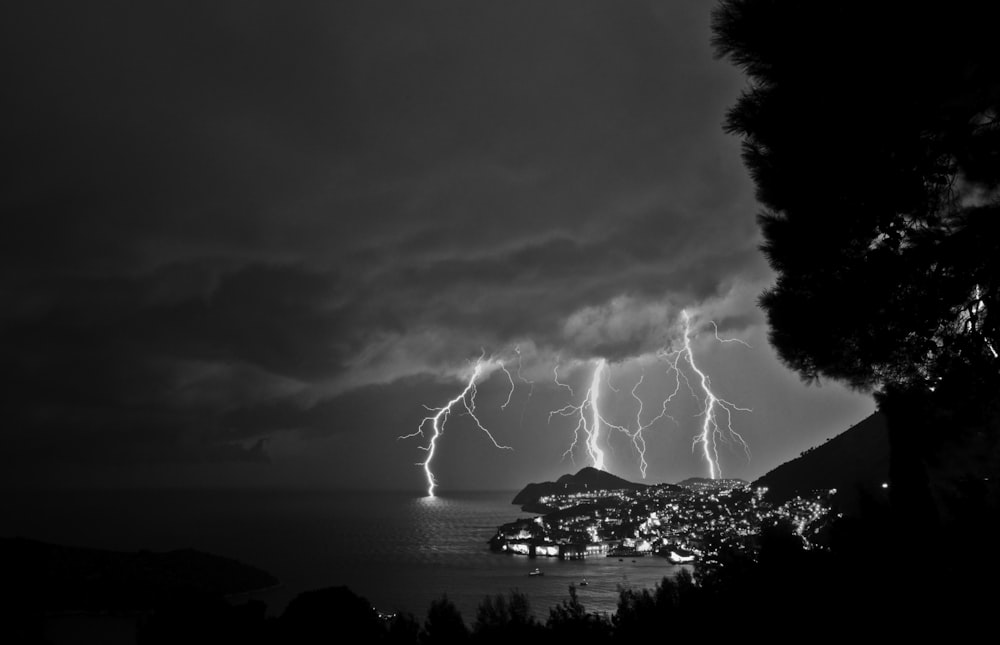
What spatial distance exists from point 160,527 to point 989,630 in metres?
149

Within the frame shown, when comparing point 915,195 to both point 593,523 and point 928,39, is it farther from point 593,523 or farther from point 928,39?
point 593,523

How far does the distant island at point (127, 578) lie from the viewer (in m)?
47.0

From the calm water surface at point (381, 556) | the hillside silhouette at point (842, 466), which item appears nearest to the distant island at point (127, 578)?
the calm water surface at point (381, 556)

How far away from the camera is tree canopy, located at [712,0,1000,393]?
485cm

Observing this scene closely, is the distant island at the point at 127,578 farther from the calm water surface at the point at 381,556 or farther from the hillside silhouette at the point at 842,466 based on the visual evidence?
the hillside silhouette at the point at 842,466

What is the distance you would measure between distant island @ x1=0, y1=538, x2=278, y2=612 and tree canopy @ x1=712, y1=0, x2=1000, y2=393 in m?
43.7

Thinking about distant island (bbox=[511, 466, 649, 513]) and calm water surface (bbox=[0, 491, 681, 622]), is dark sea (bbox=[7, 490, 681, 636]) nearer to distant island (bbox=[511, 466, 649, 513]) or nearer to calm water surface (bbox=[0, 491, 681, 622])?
calm water surface (bbox=[0, 491, 681, 622])

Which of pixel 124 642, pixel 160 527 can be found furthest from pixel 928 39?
pixel 160 527

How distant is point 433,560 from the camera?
70.8 m

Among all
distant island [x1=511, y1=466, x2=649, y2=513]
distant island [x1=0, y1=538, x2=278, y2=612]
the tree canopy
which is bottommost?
distant island [x1=0, y1=538, x2=278, y2=612]

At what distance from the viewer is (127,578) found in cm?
5141

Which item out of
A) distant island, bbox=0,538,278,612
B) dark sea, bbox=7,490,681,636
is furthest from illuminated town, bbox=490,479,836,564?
distant island, bbox=0,538,278,612

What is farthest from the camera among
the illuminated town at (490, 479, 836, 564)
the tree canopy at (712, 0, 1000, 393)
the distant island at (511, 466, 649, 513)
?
the distant island at (511, 466, 649, 513)

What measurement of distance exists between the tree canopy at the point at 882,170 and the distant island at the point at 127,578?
43.7 m
